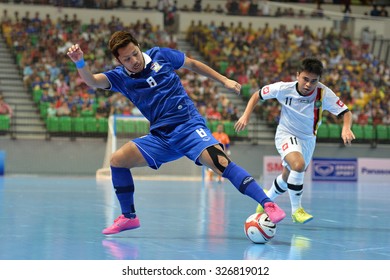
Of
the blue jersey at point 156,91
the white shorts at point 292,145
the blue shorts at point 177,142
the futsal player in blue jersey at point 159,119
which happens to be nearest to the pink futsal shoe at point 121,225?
the futsal player in blue jersey at point 159,119

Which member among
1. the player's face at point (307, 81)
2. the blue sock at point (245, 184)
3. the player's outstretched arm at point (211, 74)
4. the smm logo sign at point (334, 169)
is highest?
the player's outstretched arm at point (211, 74)

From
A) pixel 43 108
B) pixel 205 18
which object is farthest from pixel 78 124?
pixel 205 18

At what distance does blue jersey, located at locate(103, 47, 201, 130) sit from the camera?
23.0ft

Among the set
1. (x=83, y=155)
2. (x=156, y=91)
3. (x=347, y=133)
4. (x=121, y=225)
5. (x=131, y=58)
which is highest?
(x=131, y=58)

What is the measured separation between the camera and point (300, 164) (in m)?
8.61

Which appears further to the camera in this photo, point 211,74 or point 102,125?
point 102,125

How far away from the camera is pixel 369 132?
2748 cm

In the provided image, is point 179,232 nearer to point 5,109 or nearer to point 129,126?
point 129,126

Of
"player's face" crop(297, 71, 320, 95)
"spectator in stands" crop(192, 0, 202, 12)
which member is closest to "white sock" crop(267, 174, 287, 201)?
"player's face" crop(297, 71, 320, 95)

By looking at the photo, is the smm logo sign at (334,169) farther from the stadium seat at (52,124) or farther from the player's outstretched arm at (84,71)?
the player's outstretched arm at (84,71)

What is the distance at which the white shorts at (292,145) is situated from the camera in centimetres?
898

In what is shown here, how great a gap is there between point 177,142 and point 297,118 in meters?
2.71

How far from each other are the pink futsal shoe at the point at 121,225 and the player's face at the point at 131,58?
5.34 feet
